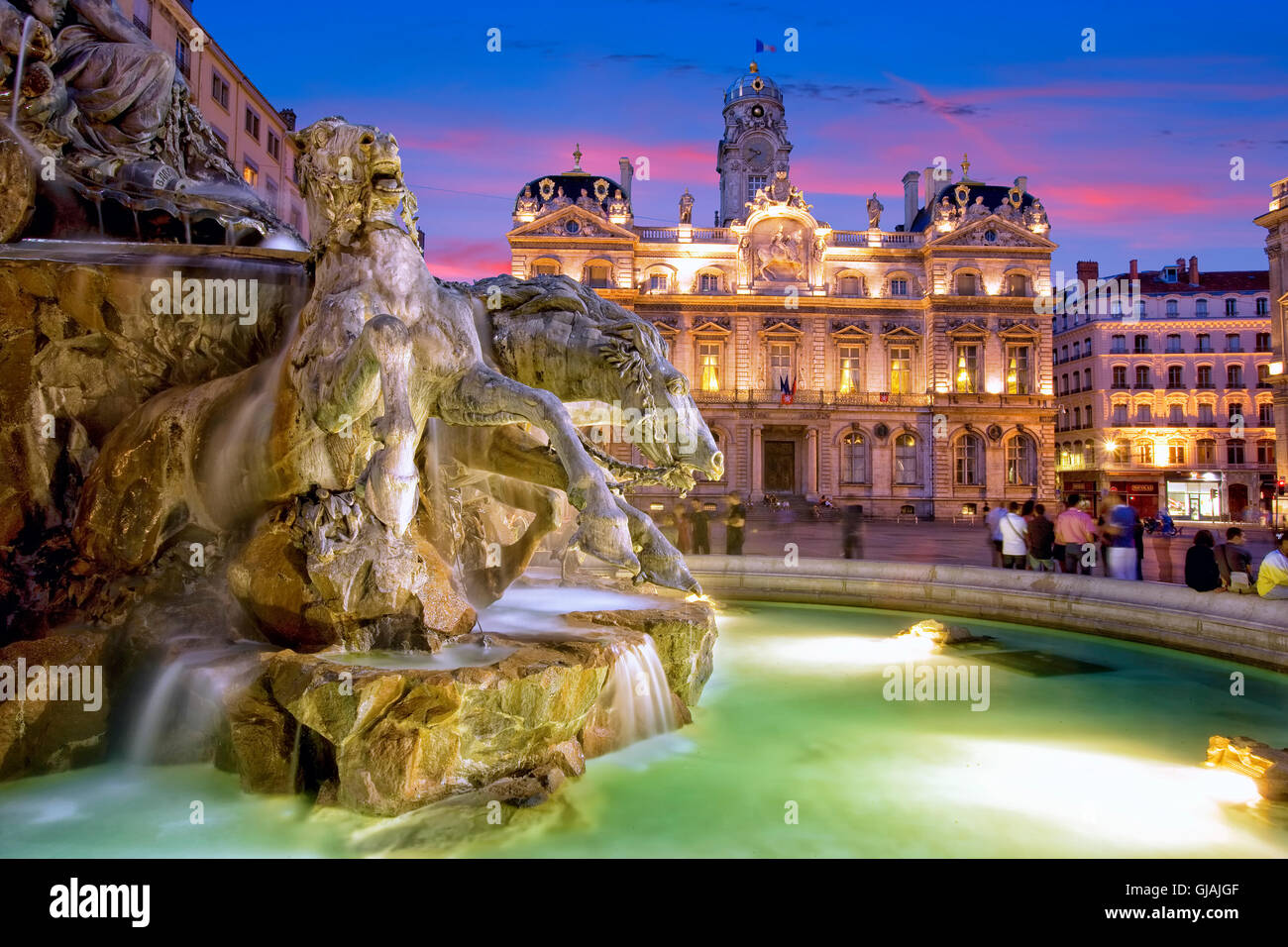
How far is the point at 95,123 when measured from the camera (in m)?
5.39

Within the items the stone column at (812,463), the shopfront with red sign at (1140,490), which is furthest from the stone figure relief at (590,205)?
the shopfront with red sign at (1140,490)

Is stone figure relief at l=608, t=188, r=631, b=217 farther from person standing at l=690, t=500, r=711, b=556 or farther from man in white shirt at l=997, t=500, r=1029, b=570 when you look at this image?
man in white shirt at l=997, t=500, r=1029, b=570

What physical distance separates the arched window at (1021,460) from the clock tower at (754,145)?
19.2 metres

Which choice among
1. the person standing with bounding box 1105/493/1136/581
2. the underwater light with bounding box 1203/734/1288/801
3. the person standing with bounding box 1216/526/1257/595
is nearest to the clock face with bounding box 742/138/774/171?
the person standing with bounding box 1105/493/1136/581

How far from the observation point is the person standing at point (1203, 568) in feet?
23.1

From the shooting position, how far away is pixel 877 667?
6.24 meters

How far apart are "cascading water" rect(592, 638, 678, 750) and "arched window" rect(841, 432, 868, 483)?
1380 inches

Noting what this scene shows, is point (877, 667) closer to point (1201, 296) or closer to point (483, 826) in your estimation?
point (483, 826)

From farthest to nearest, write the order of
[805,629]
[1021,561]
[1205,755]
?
[1021,561], [805,629], [1205,755]

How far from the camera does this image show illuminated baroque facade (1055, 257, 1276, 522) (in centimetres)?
4534

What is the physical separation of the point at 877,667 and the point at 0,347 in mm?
6048

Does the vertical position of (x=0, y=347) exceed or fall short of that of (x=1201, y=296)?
it falls short
